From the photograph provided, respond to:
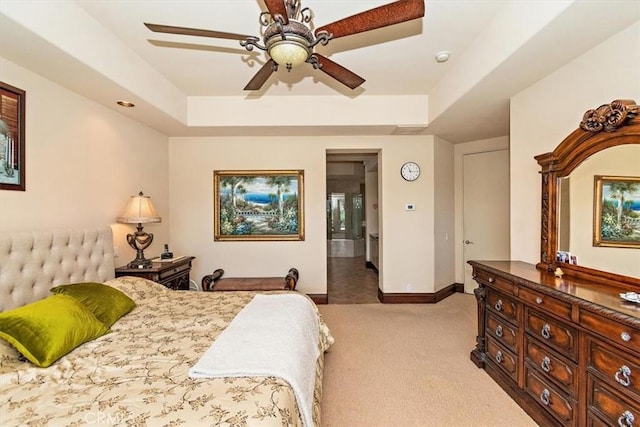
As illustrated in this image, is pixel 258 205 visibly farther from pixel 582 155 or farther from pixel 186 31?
pixel 582 155

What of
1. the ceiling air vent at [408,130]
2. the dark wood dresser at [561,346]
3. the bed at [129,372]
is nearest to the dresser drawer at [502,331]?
the dark wood dresser at [561,346]

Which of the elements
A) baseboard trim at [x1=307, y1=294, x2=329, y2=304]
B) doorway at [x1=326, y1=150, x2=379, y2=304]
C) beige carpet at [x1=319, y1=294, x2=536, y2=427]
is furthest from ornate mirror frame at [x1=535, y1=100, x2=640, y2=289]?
doorway at [x1=326, y1=150, x2=379, y2=304]

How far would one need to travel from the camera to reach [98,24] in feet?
7.68

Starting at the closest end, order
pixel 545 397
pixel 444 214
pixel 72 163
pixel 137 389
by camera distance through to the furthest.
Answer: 1. pixel 137 389
2. pixel 545 397
3. pixel 72 163
4. pixel 444 214

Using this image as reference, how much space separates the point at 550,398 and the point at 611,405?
438mm

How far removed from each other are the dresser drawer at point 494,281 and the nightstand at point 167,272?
3.15 meters

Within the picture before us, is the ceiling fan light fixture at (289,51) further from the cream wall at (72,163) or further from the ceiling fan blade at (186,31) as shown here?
the cream wall at (72,163)

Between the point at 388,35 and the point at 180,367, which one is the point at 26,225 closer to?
the point at 180,367

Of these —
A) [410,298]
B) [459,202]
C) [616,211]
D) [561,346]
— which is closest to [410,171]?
[459,202]

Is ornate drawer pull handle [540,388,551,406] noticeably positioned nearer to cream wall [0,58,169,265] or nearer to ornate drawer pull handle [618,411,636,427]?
ornate drawer pull handle [618,411,636,427]

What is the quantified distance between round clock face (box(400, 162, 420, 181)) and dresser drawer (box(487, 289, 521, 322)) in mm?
2254

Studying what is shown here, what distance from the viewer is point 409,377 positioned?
8.50 ft

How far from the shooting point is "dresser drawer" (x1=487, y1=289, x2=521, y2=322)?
2.29 metres

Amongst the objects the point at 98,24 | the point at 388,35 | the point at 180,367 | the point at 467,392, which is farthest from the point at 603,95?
the point at 98,24
